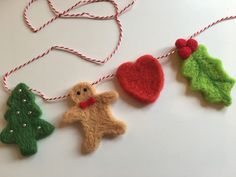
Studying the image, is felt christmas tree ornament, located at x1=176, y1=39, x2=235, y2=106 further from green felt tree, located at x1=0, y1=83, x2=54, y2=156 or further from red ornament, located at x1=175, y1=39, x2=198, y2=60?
green felt tree, located at x1=0, y1=83, x2=54, y2=156

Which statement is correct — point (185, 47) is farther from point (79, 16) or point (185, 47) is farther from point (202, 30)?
point (79, 16)

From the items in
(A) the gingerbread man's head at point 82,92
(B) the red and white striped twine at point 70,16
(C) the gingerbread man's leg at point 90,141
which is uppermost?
(B) the red and white striped twine at point 70,16

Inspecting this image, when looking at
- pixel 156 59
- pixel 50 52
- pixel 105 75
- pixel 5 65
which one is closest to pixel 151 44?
pixel 156 59

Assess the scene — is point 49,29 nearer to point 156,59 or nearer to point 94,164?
point 156,59

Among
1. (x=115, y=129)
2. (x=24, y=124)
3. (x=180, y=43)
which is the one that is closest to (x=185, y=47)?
(x=180, y=43)

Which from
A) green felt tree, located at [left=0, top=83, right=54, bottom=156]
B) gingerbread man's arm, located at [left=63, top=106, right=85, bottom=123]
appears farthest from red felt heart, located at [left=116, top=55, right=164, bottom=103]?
green felt tree, located at [left=0, top=83, right=54, bottom=156]

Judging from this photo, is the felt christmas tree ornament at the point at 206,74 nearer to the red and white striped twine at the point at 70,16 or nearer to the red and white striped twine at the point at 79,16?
the red and white striped twine at the point at 79,16

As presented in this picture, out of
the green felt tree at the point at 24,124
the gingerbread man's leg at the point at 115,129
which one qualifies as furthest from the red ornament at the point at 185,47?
the green felt tree at the point at 24,124
